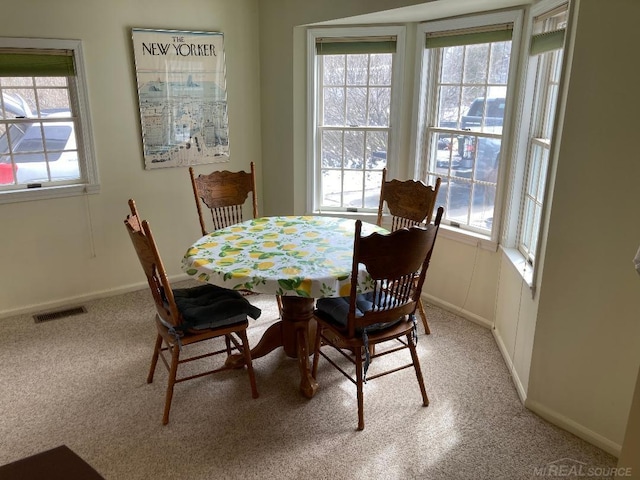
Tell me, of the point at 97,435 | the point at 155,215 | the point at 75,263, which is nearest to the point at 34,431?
the point at 97,435

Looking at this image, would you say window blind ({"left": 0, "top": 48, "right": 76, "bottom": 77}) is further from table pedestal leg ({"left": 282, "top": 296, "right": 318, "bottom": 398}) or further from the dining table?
table pedestal leg ({"left": 282, "top": 296, "right": 318, "bottom": 398})

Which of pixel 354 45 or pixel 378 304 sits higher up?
pixel 354 45

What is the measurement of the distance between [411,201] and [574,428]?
1.56 m

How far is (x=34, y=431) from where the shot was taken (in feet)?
7.93

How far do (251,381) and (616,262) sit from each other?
71.2 inches

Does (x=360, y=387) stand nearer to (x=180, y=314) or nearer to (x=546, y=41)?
(x=180, y=314)

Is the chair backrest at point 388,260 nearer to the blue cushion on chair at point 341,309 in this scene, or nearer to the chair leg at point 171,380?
the blue cushion on chair at point 341,309

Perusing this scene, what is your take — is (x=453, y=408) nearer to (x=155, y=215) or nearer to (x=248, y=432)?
(x=248, y=432)

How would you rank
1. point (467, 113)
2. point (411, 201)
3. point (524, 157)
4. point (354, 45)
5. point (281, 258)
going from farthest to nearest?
point (354, 45) → point (467, 113) → point (411, 201) → point (524, 157) → point (281, 258)

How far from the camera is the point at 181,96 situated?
3.95m

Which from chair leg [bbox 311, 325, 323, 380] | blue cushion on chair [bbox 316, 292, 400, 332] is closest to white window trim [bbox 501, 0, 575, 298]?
blue cushion on chair [bbox 316, 292, 400, 332]

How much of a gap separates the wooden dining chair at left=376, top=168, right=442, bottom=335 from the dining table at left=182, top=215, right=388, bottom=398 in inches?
13.1

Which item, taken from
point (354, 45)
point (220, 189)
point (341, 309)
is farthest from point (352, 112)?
point (341, 309)

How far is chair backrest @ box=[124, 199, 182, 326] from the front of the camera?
2.23 m
